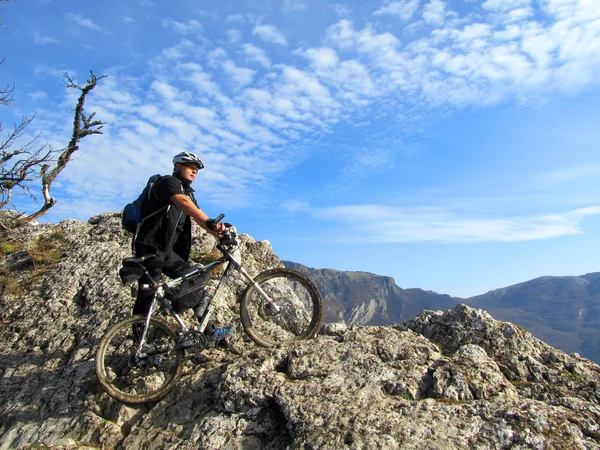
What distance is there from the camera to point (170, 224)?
23.5ft

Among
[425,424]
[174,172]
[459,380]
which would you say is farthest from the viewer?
[174,172]

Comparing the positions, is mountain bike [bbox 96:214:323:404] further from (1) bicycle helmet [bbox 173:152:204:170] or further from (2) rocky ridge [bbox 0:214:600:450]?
(1) bicycle helmet [bbox 173:152:204:170]

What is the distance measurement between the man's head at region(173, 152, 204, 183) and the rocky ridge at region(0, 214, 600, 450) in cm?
348

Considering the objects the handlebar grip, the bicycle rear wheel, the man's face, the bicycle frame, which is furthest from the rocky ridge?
the man's face

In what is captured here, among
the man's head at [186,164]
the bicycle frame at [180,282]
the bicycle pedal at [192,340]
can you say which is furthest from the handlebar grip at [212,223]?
the bicycle pedal at [192,340]

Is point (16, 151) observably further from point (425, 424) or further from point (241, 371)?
point (425, 424)

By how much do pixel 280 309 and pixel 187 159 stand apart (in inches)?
142

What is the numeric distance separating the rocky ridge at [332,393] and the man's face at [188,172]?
A: 3.40 meters

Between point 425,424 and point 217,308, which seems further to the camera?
point 217,308

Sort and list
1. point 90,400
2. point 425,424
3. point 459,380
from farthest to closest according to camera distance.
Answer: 1. point 90,400
2. point 459,380
3. point 425,424

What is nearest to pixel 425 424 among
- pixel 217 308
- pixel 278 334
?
pixel 278 334

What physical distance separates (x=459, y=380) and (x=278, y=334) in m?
3.89

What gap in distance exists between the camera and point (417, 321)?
8.17 meters

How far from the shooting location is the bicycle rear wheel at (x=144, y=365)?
6613mm
